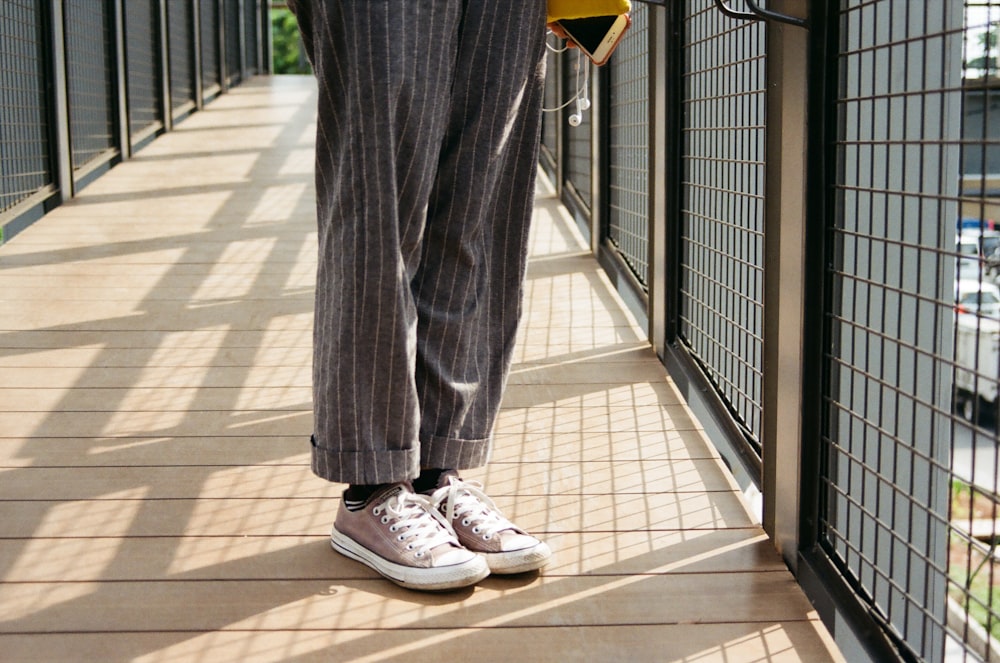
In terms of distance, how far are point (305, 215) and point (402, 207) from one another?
2.33 meters

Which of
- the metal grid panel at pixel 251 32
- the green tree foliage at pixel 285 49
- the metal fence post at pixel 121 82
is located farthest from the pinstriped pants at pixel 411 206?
the green tree foliage at pixel 285 49

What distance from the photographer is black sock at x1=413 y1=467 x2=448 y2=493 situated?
52.7 inches

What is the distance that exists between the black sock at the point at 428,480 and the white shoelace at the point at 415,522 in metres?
0.06

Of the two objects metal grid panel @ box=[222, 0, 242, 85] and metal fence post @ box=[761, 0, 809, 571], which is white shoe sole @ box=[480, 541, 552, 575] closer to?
metal fence post @ box=[761, 0, 809, 571]

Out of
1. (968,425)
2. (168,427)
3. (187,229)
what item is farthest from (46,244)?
(968,425)

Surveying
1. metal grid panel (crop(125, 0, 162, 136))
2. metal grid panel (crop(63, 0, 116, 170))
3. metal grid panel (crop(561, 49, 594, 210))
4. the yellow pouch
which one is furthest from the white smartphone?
metal grid panel (crop(125, 0, 162, 136))

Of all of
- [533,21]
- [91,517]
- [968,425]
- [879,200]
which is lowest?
[91,517]

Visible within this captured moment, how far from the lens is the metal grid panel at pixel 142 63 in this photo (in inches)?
175

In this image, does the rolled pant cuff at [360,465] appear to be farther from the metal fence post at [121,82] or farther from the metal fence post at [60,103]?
the metal fence post at [121,82]

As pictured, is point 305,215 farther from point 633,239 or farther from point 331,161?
point 331,161

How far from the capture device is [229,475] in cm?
158

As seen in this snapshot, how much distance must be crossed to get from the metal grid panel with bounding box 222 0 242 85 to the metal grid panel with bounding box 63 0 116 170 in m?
3.17

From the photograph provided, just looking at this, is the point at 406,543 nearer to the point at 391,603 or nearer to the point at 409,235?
the point at 391,603

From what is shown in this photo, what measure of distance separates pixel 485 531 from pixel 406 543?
10 cm
